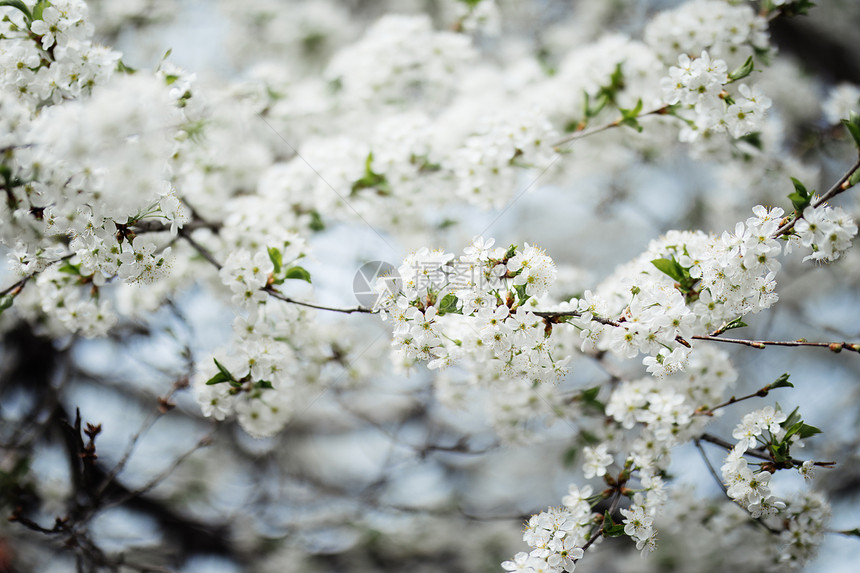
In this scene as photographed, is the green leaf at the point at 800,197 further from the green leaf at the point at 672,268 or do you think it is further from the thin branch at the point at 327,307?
the thin branch at the point at 327,307

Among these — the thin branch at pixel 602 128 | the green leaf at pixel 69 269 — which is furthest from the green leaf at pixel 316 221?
the thin branch at pixel 602 128

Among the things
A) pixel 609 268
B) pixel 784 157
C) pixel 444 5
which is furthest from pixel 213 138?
pixel 609 268

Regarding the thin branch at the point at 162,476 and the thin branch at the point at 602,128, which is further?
the thin branch at the point at 602,128

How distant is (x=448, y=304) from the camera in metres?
1.84

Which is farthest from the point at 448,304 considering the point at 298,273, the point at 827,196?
the point at 827,196

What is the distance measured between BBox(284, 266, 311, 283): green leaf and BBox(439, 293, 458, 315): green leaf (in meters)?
0.60

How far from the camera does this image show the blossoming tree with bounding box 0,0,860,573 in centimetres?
186

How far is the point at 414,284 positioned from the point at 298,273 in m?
0.54

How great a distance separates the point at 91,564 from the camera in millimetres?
2578

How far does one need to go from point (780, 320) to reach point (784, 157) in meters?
1.64

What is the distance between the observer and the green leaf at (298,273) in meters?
2.17

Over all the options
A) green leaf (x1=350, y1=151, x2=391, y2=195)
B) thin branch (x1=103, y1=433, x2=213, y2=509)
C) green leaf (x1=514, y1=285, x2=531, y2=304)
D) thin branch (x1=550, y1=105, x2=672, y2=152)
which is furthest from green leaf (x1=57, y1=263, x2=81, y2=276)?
thin branch (x1=550, y1=105, x2=672, y2=152)

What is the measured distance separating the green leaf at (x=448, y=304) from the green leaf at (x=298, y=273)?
23.6 inches

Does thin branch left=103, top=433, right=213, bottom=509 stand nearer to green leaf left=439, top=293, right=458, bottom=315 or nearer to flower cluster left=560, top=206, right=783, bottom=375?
green leaf left=439, top=293, right=458, bottom=315
